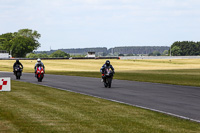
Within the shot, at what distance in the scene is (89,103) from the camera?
1572 centimetres

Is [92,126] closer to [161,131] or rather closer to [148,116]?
[161,131]

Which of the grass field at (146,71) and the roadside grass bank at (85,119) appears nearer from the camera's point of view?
the roadside grass bank at (85,119)

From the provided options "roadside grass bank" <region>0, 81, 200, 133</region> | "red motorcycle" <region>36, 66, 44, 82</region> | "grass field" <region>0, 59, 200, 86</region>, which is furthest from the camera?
"grass field" <region>0, 59, 200, 86</region>

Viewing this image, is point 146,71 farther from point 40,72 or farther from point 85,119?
point 85,119

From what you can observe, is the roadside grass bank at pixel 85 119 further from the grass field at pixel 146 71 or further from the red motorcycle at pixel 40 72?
the red motorcycle at pixel 40 72

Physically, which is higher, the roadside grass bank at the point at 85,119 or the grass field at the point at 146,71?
the roadside grass bank at the point at 85,119

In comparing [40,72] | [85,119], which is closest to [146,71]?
[40,72]

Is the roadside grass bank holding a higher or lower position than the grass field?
higher

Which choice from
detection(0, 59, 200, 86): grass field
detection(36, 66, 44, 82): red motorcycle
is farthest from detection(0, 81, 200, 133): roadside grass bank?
detection(36, 66, 44, 82): red motorcycle

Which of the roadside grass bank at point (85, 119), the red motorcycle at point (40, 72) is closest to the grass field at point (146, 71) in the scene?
the red motorcycle at point (40, 72)

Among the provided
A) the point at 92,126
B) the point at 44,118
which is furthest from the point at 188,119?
the point at 44,118

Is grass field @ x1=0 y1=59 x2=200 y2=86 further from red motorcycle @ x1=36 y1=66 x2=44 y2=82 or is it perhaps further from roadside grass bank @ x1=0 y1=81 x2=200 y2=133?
roadside grass bank @ x1=0 y1=81 x2=200 y2=133

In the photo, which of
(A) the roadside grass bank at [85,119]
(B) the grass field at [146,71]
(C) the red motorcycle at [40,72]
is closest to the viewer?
(A) the roadside grass bank at [85,119]

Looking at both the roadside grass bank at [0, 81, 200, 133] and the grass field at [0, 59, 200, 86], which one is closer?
the roadside grass bank at [0, 81, 200, 133]
